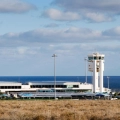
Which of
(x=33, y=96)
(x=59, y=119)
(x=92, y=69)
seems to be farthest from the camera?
(x=92, y=69)

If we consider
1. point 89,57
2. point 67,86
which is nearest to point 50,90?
point 67,86

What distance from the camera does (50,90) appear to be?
11612 cm

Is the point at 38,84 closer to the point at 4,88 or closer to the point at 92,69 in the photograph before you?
the point at 4,88

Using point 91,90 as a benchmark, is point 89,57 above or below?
above

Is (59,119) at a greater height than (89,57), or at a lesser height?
lesser

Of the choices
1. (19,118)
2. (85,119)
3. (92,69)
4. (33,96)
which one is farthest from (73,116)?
(92,69)

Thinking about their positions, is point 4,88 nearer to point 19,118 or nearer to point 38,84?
point 38,84

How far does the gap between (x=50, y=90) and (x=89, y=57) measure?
14.0 meters

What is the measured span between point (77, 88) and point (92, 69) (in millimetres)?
9222

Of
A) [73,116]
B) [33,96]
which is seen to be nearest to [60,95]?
[33,96]

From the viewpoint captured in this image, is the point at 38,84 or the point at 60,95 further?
the point at 38,84

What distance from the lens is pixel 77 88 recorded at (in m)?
121

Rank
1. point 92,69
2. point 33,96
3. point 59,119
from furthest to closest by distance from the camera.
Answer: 1. point 92,69
2. point 33,96
3. point 59,119

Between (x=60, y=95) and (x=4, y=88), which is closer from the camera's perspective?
(x=60, y=95)
